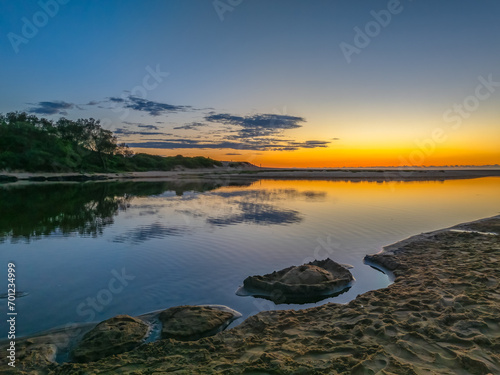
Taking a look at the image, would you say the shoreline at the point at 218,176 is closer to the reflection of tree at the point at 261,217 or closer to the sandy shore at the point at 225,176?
the sandy shore at the point at 225,176

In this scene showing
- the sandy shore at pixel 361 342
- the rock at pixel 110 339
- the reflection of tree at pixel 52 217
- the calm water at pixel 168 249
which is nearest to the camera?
the sandy shore at pixel 361 342

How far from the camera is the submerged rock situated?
7.81m

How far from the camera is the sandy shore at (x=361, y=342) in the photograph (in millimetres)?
4195

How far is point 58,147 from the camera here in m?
64.4

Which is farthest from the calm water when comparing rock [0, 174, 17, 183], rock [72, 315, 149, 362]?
rock [0, 174, 17, 183]

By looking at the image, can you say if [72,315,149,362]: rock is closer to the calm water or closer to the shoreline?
the calm water

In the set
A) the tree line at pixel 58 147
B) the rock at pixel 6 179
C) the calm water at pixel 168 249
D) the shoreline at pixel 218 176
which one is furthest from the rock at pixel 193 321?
the tree line at pixel 58 147

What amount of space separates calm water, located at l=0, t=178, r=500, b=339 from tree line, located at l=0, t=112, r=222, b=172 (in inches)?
1741

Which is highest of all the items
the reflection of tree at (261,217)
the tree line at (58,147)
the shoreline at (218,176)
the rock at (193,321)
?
the tree line at (58,147)

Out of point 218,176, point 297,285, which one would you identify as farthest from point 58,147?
point 297,285

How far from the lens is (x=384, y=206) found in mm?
23594

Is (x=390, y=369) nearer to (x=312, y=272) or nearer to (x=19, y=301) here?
(x=312, y=272)

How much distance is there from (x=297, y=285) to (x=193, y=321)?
288 cm

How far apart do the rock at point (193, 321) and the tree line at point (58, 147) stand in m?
63.5
